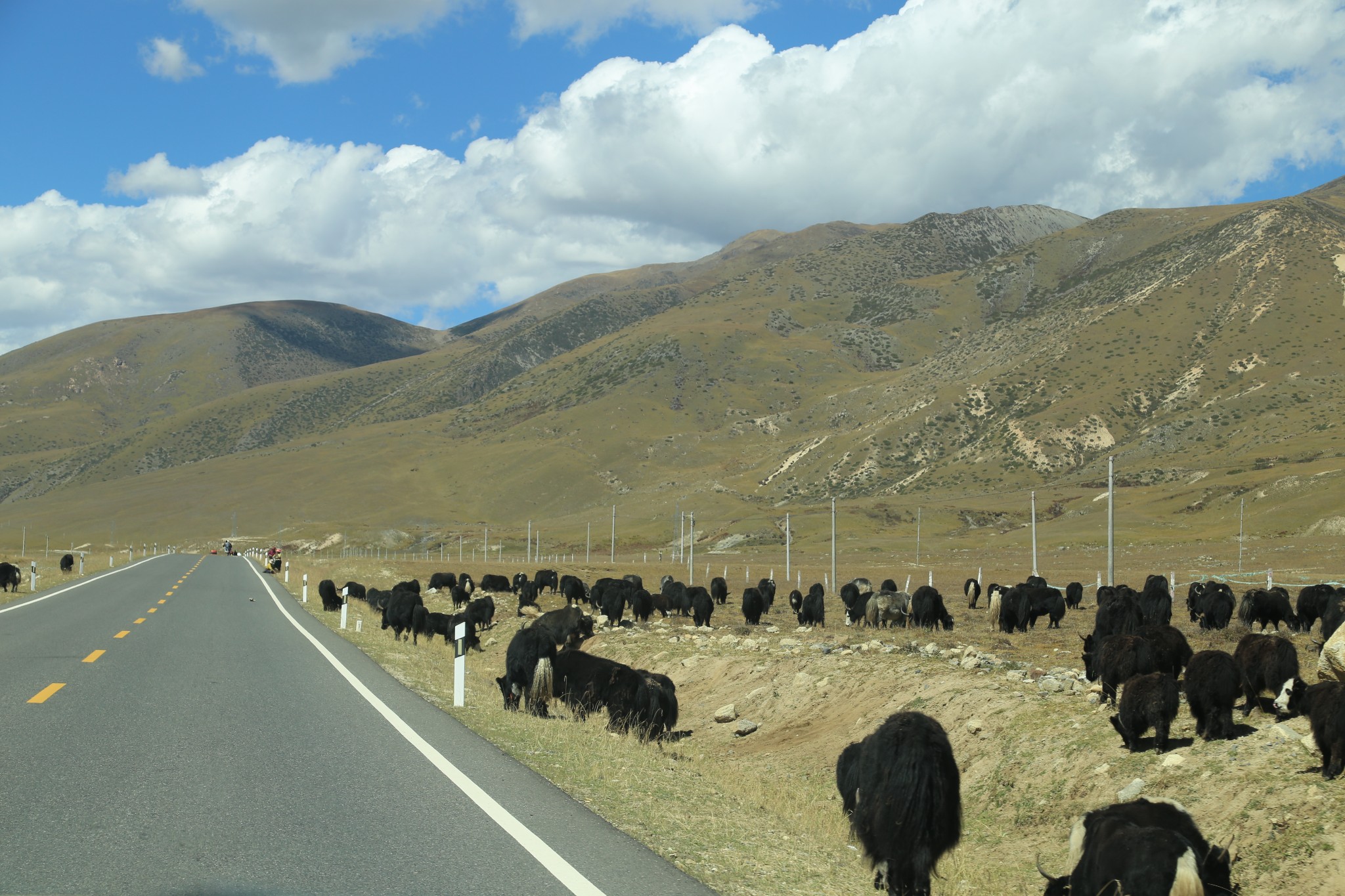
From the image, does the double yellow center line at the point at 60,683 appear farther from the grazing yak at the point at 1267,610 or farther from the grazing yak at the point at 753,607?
the grazing yak at the point at 1267,610

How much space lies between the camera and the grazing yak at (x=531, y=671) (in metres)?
14.6

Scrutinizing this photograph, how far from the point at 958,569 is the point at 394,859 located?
5809cm

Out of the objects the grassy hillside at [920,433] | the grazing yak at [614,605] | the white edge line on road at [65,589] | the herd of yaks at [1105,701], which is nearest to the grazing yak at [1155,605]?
the herd of yaks at [1105,701]

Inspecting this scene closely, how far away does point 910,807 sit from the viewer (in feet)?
24.9

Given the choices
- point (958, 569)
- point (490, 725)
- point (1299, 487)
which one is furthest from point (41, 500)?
point (490, 725)

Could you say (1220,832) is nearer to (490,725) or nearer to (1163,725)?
(1163,725)

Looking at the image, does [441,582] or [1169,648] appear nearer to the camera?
[1169,648]

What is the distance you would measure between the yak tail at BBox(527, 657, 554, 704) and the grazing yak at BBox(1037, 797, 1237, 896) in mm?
8888

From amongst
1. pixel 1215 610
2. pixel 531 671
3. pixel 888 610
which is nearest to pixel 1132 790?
pixel 531 671

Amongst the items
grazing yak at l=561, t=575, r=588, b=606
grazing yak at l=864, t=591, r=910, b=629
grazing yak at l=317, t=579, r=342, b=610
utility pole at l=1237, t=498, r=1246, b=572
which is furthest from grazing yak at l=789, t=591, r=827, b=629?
utility pole at l=1237, t=498, r=1246, b=572

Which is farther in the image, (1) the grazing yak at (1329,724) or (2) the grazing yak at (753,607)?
(2) the grazing yak at (753,607)

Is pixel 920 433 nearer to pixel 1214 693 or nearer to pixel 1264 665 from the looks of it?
pixel 1264 665

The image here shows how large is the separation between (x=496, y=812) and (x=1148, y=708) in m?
7.36

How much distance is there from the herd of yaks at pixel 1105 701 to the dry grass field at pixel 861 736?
0.36 m
